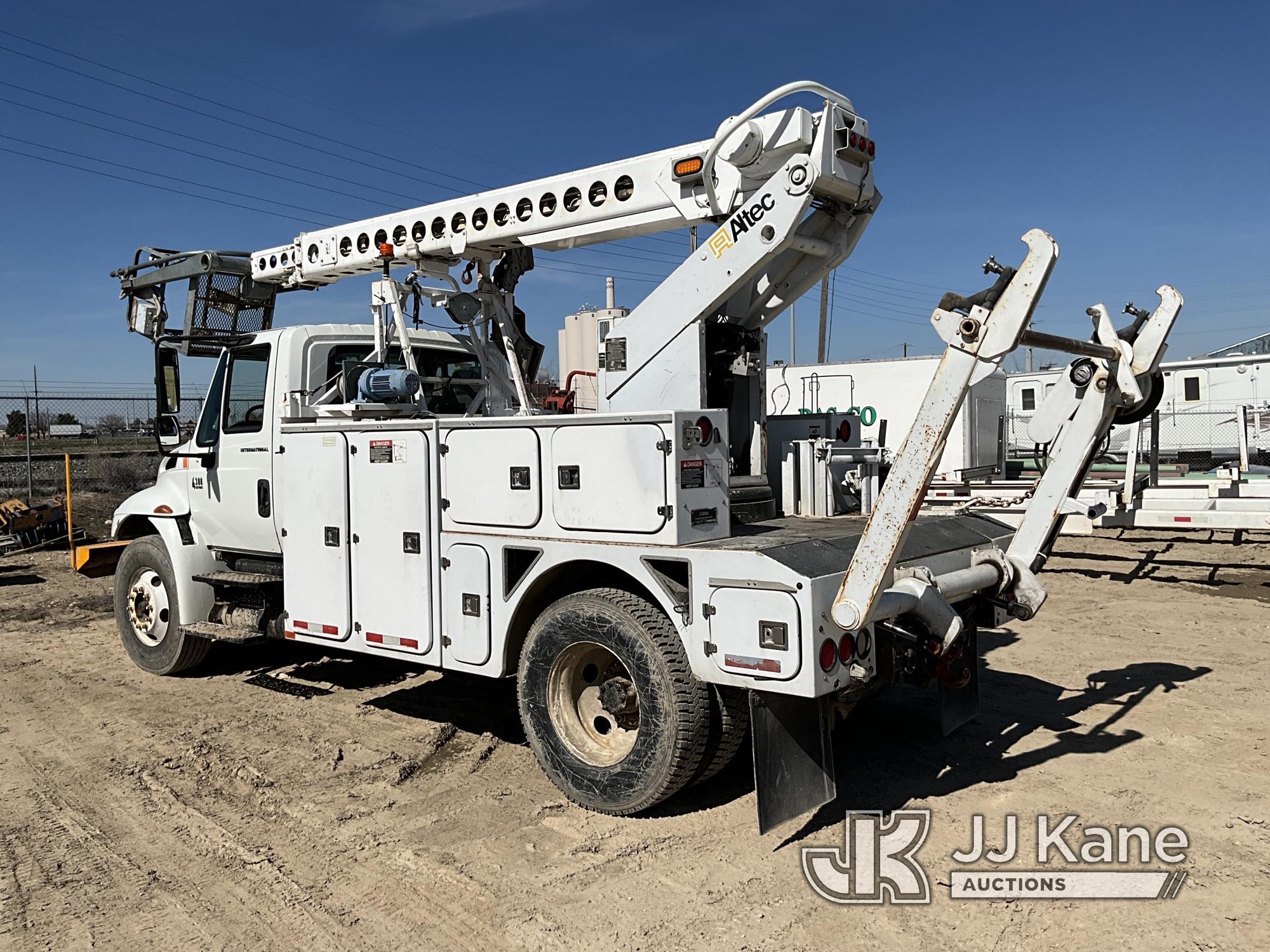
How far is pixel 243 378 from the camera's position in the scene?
261 inches

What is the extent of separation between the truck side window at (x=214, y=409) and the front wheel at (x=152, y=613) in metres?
1.02

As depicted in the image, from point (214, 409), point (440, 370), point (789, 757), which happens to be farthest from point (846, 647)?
point (214, 409)

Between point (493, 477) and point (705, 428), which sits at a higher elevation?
point (705, 428)

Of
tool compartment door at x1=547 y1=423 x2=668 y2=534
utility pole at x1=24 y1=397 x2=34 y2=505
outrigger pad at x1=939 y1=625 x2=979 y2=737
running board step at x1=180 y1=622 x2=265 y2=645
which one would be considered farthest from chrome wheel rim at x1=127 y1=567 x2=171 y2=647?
utility pole at x1=24 y1=397 x2=34 y2=505

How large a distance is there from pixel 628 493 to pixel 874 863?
185 centimetres

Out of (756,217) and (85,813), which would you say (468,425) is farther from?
(85,813)

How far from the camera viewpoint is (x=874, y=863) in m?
3.95

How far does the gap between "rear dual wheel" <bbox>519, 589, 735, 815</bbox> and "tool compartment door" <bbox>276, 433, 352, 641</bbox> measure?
5.22 ft

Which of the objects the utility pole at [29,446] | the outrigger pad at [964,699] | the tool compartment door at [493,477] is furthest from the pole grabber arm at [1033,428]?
the utility pole at [29,446]

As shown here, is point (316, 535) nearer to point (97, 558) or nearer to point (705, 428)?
point (705, 428)

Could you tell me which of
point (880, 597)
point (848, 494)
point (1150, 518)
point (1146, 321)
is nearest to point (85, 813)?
point (880, 597)

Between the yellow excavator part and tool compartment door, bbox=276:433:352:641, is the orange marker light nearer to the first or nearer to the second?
tool compartment door, bbox=276:433:352:641

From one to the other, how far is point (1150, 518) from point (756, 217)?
7532mm

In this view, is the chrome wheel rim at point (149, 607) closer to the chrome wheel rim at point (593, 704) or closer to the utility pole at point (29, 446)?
the chrome wheel rim at point (593, 704)
